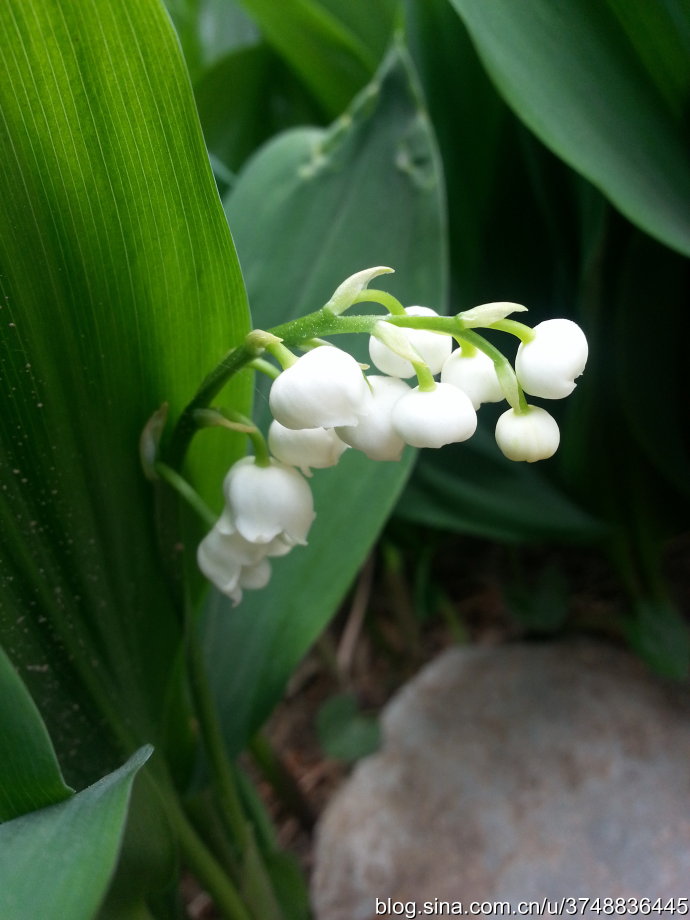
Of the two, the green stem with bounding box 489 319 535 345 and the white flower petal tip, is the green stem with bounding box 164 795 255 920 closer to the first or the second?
the white flower petal tip

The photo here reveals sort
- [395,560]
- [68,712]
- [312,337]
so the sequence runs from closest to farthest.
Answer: [312,337] < [68,712] < [395,560]

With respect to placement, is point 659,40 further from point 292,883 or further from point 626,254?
point 292,883

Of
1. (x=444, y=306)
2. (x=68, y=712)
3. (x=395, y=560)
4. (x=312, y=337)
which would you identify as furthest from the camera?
(x=395, y=560)

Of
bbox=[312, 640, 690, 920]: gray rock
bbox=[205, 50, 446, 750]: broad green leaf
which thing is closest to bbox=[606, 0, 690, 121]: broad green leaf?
bbox=[205, 50, 446, 750]: broad green leaf

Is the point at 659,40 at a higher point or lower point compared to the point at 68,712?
higher

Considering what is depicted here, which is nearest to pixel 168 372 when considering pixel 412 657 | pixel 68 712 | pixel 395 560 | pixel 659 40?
pixel 68 712

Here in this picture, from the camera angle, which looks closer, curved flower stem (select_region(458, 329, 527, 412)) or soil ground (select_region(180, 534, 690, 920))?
curved flower stem (select_region(458, 329, 527, 412))

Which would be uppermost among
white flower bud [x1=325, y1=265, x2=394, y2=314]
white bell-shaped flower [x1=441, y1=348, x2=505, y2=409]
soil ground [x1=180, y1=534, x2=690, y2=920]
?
white flower bud [x1=325, y1=265, x2=394, y2=314]

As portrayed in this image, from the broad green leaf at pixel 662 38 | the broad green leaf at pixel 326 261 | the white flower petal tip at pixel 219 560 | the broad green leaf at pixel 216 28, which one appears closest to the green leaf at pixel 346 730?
the broad green leaf at pixel 326 261
